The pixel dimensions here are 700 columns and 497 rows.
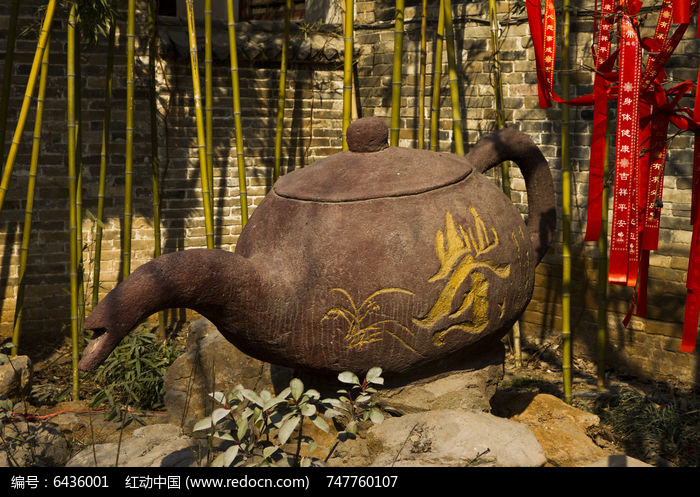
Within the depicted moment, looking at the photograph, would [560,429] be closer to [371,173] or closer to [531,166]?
[531,166]

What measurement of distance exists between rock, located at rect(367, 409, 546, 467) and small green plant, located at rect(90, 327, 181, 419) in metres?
1.70

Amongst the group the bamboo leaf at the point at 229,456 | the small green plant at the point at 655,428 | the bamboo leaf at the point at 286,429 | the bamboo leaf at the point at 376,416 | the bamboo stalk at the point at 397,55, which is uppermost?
the bamboo stalk at the point at 397,55

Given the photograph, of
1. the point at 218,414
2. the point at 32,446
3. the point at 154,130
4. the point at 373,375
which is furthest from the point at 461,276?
the point at 154,130

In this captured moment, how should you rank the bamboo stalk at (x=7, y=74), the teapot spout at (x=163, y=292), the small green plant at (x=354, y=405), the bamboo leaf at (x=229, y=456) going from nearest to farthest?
the bamboo leaf at (x=229, y=456) → the teapot spout at (x=163, y=292) → the small green plant at (x=354, y=405) → the bamboo stalk at (x=7, y=74)

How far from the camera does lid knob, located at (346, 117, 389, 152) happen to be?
2807mm

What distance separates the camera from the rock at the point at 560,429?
2.82 metres

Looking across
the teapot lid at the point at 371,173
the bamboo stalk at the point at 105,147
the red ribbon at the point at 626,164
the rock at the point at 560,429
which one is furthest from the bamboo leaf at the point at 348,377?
the bamboo stalk at the point at 105,147

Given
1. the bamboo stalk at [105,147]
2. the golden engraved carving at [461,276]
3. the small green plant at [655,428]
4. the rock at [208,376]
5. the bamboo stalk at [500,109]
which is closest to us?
the golden engraved carving at [461,276]

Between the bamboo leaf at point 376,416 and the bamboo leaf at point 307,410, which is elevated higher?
the bamboo leaf at point 307,410

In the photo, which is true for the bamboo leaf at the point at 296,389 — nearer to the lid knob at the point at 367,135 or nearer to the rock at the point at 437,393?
the rock at the point at 437,393

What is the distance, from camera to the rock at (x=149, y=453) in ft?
8.18

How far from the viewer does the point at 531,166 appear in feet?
10.8

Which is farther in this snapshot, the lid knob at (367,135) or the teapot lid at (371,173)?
the lid knob at (367,135)

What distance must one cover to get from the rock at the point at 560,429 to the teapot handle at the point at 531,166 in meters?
0.73
